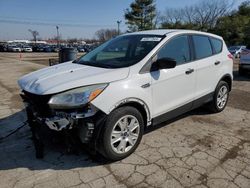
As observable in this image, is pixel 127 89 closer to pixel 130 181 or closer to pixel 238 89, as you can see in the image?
pixel 130 181

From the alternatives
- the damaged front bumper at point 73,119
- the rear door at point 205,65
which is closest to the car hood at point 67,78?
the damaged front bumper at point 73,119

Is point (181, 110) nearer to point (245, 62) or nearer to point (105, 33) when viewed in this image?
point (245, 62)

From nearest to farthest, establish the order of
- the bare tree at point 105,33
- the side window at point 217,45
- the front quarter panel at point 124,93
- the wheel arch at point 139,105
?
1. the front quarter panel at point 124,93
2. the wheel arch at point 139,105
3. the side window at point 217,45
4. the bare tree at point 105,33

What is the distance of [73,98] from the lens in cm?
296

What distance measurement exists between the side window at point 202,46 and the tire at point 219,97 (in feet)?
2.53

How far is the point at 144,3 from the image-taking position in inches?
1879

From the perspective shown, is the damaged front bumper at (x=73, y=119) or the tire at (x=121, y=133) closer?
the damaged front bumper at (x=73, y=119)

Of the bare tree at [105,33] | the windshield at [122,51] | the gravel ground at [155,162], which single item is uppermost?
the bare tree at [105,33]

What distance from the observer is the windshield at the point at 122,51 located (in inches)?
146

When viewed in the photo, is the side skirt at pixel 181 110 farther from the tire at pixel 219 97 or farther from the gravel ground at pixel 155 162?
the gravel ground at pixel 155 162

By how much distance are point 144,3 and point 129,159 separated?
47949 mm

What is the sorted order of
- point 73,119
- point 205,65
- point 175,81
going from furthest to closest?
point 205,65 < point 175,81 < point 73,119

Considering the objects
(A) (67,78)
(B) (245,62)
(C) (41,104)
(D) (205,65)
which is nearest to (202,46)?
(D) (205,65)

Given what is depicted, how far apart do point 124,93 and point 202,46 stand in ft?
7.40
